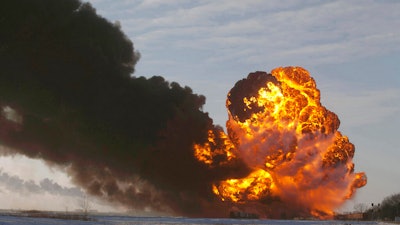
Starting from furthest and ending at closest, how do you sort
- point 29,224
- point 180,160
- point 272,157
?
point 180,160 < point 272,157 < point 29,224

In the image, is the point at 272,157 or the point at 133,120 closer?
the point at 272,157

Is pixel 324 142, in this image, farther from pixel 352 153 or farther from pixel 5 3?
pixel 5 3

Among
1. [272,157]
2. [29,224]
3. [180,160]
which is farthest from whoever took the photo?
[180,160]

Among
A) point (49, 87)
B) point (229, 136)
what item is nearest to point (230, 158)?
point (229, 136)

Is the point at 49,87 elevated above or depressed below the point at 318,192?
above

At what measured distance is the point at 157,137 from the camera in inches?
5817

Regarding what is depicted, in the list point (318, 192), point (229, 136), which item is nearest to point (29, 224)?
point (229, 136)

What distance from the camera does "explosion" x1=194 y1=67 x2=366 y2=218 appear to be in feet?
450

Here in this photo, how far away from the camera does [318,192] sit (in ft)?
461

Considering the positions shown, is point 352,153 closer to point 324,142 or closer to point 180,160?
point 324,142

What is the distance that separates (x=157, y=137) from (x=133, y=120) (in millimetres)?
5816

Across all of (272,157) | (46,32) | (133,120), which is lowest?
(272,157)

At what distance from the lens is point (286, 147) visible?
136625 mm

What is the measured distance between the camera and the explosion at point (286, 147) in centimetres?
13725
